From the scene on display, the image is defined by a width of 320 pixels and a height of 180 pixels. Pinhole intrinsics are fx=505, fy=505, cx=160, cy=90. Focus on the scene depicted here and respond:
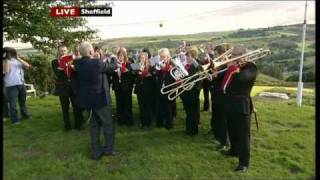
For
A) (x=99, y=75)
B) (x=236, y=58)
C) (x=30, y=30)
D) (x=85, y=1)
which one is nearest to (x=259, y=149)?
(x=236, y=58)

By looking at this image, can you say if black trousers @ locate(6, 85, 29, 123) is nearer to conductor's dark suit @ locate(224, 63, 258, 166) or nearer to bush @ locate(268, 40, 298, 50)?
conductor's dark suit @ locate(224, 63, 258, 166)

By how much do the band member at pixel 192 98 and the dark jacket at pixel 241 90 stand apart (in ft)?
5.55

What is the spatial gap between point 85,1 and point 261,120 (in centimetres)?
844

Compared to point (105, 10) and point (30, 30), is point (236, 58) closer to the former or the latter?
point (105, 10)

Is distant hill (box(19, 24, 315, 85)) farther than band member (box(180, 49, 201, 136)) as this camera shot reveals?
Yes

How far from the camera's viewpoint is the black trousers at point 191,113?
10117mm

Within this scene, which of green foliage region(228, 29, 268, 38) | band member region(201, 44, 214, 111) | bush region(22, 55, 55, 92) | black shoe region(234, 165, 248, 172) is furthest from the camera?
bush region(22, 55, 55, 92)

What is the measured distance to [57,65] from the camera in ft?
35.2

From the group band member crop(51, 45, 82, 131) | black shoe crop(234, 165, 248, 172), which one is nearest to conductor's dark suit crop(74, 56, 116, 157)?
band member crop(51, 45, 82, 131)

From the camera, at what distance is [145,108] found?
36.1 feet

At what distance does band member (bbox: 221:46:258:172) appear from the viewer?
798 cm

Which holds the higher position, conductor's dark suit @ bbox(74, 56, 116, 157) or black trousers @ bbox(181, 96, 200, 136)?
conductor's dark suit @ bbox(74, 56, 116, 157)

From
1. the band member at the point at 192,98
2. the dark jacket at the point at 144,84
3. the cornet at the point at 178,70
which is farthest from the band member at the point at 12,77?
the band member at the point at 192,98

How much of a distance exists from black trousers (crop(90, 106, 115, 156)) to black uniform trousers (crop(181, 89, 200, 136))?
69.9 inches
